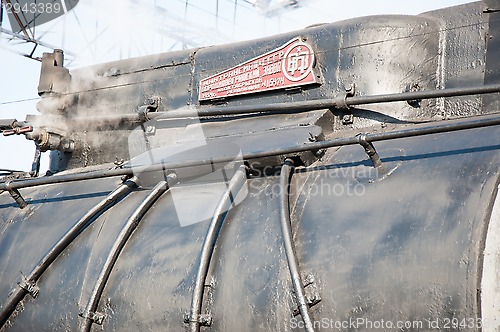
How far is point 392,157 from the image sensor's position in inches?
135

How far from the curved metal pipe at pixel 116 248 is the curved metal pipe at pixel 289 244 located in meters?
0.84

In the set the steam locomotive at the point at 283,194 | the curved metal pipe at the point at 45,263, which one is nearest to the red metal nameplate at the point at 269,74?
the steam locomotive at the point at 283,194

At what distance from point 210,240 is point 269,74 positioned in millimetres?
1512

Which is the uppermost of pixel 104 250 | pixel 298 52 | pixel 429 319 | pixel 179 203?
pixel 298 52

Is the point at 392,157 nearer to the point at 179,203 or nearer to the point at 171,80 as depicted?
the point at 179,203

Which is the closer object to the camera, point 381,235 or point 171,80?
point 381,235

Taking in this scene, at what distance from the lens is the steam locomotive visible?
2939mm

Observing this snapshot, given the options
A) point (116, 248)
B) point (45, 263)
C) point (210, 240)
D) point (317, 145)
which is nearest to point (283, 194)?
point (317, 145)

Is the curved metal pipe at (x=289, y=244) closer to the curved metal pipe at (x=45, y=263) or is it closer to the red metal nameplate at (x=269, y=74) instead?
the red metal nameplate at (x=269, y=74)

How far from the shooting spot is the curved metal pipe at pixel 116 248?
3.75m

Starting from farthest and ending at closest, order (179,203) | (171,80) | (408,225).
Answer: (171,80) → (179,203) → (408,225)

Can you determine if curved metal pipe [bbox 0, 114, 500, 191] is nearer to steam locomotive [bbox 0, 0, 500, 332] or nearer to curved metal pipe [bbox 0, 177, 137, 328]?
steam locomotive [bbox 0, 0, 500, 332]

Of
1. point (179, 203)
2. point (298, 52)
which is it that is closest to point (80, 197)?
point (179, 203)

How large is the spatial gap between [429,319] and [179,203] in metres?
1.75
